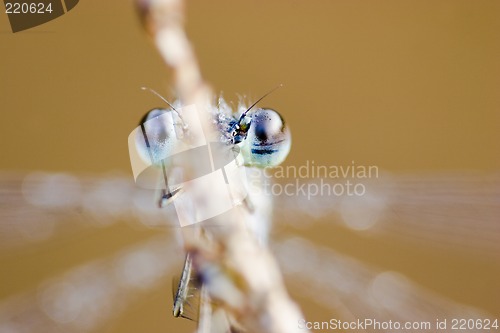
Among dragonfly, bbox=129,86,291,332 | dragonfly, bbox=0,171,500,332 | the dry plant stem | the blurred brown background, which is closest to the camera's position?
the dry plant stem

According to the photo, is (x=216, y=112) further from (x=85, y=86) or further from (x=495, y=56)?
(x=495, y=56)

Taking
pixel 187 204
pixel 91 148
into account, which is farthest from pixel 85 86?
pixel 187 204

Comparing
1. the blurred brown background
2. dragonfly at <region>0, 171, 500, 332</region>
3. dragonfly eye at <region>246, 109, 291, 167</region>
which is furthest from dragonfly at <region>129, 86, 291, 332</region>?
the blurred brown background

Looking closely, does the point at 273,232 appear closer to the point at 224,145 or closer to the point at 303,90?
the point at 224,145

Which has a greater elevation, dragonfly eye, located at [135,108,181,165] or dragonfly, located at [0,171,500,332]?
dragonfly eye, located at [135,108,181,165]

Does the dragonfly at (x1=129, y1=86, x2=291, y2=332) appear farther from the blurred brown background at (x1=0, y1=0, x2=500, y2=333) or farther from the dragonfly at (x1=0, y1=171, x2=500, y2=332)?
the blurred brown background at (x1=0, y1=0, x2=500, y2=333)
